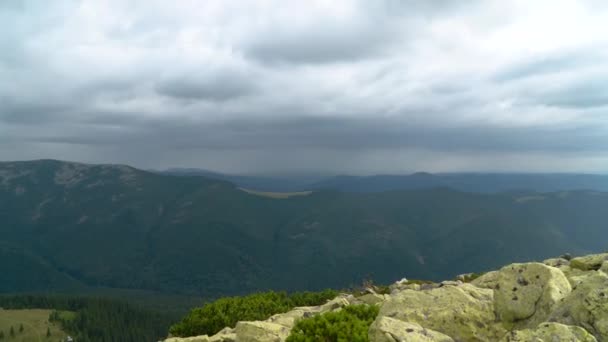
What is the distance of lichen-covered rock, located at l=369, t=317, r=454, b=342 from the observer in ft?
55.3

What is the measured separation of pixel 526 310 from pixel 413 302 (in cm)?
564

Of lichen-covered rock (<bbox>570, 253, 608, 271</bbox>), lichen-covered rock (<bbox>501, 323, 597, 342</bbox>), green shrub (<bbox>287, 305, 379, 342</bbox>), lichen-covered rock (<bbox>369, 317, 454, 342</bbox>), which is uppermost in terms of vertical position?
lichen-covered rock (<bbox>501, 323, 597, 342</bbox>)

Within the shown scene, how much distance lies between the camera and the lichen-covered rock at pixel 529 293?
64.3 feet

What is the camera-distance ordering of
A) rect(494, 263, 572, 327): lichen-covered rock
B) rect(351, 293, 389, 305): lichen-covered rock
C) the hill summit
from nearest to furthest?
the hill summit
rect(494, 263, 572, 327): lichen-covered rock
rect(351, 293, 389, 305): lichen-covered rock

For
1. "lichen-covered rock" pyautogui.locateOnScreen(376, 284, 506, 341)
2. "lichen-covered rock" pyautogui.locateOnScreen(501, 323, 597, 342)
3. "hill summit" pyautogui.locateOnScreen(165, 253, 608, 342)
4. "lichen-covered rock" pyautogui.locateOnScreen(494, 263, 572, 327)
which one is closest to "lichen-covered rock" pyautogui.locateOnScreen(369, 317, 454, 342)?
"hill summit" pyautogui.locateOnScreen(165, 253, 608, 342)

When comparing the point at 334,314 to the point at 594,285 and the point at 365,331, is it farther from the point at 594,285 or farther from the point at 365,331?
the point at 594,285

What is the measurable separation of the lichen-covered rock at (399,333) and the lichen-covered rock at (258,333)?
10562 mm

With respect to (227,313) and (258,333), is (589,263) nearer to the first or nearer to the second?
(258,333)

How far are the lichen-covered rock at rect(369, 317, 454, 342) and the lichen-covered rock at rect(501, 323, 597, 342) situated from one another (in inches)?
133

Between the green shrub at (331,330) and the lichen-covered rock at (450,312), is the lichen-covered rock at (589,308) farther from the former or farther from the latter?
the green shrub at (331,330)

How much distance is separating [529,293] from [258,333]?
16700 millimetres

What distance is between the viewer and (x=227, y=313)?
43219mm

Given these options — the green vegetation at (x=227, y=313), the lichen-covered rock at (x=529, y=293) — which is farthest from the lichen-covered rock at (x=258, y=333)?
the green vegetation at (x=227, y=313)

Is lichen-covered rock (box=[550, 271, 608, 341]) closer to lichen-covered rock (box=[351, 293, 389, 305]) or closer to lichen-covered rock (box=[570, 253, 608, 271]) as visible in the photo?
lichen-covered rock (box=[570, 253, 608, 271])
